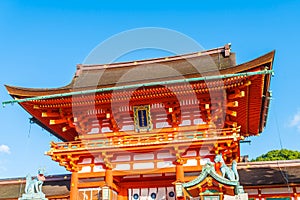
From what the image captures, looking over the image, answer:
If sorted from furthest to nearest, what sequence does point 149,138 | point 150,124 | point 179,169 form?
point 150,124 → point 149,138 → point 179,169

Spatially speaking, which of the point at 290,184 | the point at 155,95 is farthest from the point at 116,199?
the point at 290,184

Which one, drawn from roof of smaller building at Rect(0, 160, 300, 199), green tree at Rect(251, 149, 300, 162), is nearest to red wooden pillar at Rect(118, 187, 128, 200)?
roof of smaller building at Rect(0, 160, 300, 199)

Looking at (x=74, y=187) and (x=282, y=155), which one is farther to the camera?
(x=282, y=155)

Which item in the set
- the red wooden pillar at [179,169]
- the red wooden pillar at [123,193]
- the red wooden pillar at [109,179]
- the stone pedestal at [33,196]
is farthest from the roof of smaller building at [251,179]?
the red wooden pillar at [109,179]

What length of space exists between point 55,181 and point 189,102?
1095 cm

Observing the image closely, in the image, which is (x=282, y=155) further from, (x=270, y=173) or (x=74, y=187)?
(x=74, y=187)

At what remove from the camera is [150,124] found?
16.5 metres

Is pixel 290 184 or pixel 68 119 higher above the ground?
pixel 68 119

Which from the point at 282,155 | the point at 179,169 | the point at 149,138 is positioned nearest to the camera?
the point at 179,169

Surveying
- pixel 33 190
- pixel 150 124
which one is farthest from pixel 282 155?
pixel 33 190

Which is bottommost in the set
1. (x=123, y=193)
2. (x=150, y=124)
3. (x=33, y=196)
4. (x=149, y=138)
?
(x=33, y=196)

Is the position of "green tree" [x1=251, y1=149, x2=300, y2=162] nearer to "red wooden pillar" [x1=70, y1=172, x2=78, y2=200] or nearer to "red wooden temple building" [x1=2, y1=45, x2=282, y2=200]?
"red wooden temple building" [x1=2, y1=45, x2=282, y2=200]

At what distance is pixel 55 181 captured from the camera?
21125 millimetres

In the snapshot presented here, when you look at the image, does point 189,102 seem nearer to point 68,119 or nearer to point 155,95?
point 155,95
